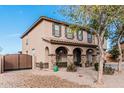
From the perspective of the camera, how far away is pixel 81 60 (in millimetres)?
22594

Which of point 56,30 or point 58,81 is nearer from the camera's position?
point 58,81

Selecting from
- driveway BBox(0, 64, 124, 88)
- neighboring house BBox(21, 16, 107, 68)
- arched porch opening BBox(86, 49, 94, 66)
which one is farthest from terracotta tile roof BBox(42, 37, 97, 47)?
driveway BBox(0, 64, 124, 88)

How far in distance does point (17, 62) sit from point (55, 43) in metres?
4.75

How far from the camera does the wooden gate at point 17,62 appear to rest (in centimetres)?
1928

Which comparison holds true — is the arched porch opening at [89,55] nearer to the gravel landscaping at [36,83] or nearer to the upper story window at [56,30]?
the upper story window at [56,30]

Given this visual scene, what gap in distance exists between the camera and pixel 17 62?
66.6 ft

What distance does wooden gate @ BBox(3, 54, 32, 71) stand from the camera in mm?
19281

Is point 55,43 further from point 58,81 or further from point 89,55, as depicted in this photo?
point 58,81

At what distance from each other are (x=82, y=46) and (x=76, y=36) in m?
1.42

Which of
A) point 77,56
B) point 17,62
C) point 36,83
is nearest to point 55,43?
point 17,62

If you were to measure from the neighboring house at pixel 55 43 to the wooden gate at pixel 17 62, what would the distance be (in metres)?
1.23
